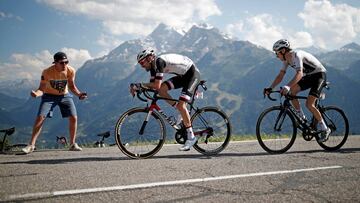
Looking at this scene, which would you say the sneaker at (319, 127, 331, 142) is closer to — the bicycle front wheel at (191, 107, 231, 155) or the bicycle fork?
the bicycle fork

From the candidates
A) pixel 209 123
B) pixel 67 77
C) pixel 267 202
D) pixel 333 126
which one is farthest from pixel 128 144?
pixel 333 126

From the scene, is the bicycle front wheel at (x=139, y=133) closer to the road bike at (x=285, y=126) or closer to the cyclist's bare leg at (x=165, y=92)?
the cyclist's bare leg at (x=165, y=92)

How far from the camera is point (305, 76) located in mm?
9539

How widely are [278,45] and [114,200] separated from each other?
6.30 meters

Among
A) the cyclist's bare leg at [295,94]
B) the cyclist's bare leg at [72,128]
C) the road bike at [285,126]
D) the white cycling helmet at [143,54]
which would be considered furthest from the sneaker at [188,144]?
the cyclist's bare leg at [72,128]

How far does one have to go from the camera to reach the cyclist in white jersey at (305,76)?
8.90 meters

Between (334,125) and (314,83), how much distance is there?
1.42 metres

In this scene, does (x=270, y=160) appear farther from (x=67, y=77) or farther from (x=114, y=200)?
(x=67, y=77)

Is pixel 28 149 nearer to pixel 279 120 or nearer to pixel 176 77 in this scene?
pixel 176 77

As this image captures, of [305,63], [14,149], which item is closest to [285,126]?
[305,63]

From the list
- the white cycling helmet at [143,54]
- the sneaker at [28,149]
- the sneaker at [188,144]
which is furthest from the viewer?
the sneaker at [28,149]

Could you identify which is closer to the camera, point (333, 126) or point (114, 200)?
point (114, 200)

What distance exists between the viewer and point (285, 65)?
939 cm

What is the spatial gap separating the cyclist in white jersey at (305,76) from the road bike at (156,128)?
168 cm
